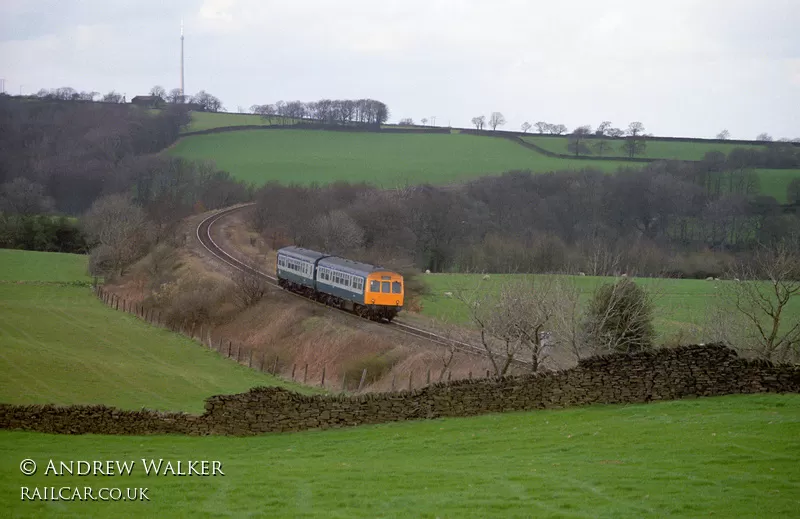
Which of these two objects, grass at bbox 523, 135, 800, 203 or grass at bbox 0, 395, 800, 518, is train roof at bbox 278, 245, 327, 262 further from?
grass at bbox 523, 135, 800, 203

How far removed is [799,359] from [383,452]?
15.8 metres

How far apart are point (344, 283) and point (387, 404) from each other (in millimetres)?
24095

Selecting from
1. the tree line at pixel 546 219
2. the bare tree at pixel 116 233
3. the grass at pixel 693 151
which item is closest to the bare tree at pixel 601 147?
the grass at pixel 693 151

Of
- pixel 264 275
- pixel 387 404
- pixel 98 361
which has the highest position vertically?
pixel 387 404

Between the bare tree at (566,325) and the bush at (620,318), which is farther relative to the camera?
the bush at (620,318)

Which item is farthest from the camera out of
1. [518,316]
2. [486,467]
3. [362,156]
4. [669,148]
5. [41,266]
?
[362,156]

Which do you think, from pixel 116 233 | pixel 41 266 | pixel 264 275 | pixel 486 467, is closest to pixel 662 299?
pixel 264 275

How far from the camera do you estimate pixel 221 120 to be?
136125 mm

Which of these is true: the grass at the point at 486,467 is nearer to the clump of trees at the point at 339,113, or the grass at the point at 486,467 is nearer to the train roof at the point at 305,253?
the train roof at the point at 305,253

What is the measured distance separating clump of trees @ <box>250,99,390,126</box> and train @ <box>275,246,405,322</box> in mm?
86124

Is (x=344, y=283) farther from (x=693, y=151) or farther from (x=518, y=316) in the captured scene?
(x=693, y=151)

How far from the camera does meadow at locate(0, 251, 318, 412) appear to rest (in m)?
25.2

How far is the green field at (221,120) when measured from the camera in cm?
13062

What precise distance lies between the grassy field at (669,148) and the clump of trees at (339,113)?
2922cm
